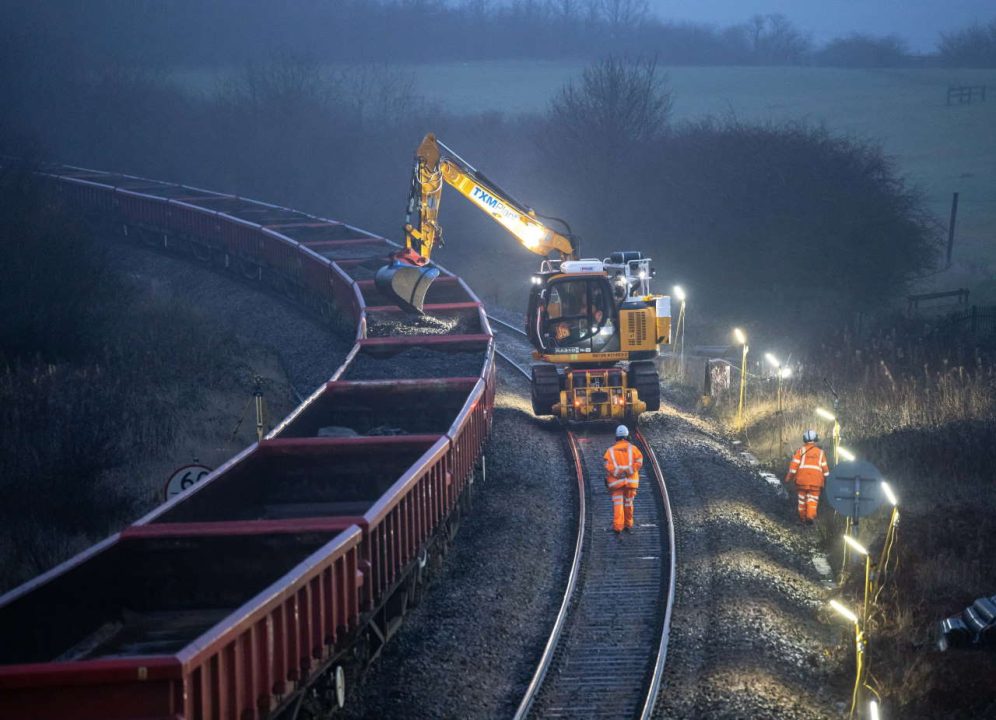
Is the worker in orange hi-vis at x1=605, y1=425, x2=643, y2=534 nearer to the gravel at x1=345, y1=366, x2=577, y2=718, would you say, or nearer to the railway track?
the railway track

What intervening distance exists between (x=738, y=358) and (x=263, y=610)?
Result: 2222 cm

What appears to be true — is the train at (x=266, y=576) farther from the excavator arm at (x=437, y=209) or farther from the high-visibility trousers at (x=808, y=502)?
Answer: the excavator arm at (x=437, y=209)

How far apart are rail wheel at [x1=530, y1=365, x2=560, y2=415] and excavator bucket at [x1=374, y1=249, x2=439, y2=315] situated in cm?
357

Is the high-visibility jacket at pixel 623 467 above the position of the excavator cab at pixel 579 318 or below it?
below

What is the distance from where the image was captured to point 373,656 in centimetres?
988

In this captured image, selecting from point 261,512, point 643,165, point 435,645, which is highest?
point 643,165

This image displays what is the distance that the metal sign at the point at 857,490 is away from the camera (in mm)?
Answer: 10500

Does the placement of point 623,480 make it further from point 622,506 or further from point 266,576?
point 266,576

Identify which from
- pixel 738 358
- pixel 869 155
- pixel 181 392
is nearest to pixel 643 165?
pixel 869 155

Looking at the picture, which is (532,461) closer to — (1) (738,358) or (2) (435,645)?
(2) (435,645)

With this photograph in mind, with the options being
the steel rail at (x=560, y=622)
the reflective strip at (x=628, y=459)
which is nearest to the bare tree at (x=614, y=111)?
the steel rail at (x=560, y=622)

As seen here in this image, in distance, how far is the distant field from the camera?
1753 inches

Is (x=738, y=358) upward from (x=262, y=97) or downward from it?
downward

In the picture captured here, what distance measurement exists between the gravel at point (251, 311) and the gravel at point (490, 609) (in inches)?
293
